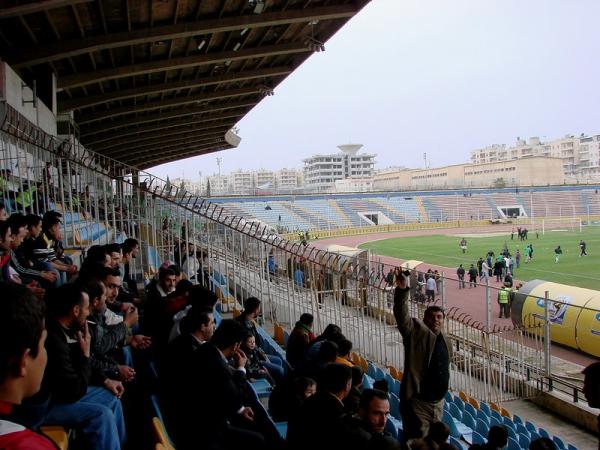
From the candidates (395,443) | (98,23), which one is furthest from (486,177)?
(395,443)

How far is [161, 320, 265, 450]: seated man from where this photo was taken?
10.1ft

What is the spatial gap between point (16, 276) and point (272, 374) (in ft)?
8.41

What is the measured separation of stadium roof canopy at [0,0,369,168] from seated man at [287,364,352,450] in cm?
810

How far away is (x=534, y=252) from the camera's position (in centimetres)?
3566

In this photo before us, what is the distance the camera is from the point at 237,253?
35.2 feet

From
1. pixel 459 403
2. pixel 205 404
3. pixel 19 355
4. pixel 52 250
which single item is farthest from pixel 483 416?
pixel 19 355

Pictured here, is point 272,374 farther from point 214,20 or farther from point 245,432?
point 214,20

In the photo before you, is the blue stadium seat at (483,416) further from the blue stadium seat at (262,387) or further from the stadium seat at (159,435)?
the stadium seat at (159,435)

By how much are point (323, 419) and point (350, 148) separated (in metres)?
143

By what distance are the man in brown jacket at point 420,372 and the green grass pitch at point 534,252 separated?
21.0 m

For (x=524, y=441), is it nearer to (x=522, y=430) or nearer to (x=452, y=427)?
(x=522, y=430)

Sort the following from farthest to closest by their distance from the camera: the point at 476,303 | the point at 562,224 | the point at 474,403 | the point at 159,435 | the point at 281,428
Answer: the point at 562,224 < the point at 476,303 < the point at 474,403 < the point at 281,428 < the point at 159,435

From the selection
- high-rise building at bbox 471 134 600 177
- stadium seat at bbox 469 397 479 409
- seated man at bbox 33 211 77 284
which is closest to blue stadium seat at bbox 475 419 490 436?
stadium seat at bbox 469 397 479 409

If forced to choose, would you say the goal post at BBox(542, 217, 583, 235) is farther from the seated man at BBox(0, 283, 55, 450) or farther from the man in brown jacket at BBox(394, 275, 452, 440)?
the seated man at BBox(0, 283, 55, 450)
